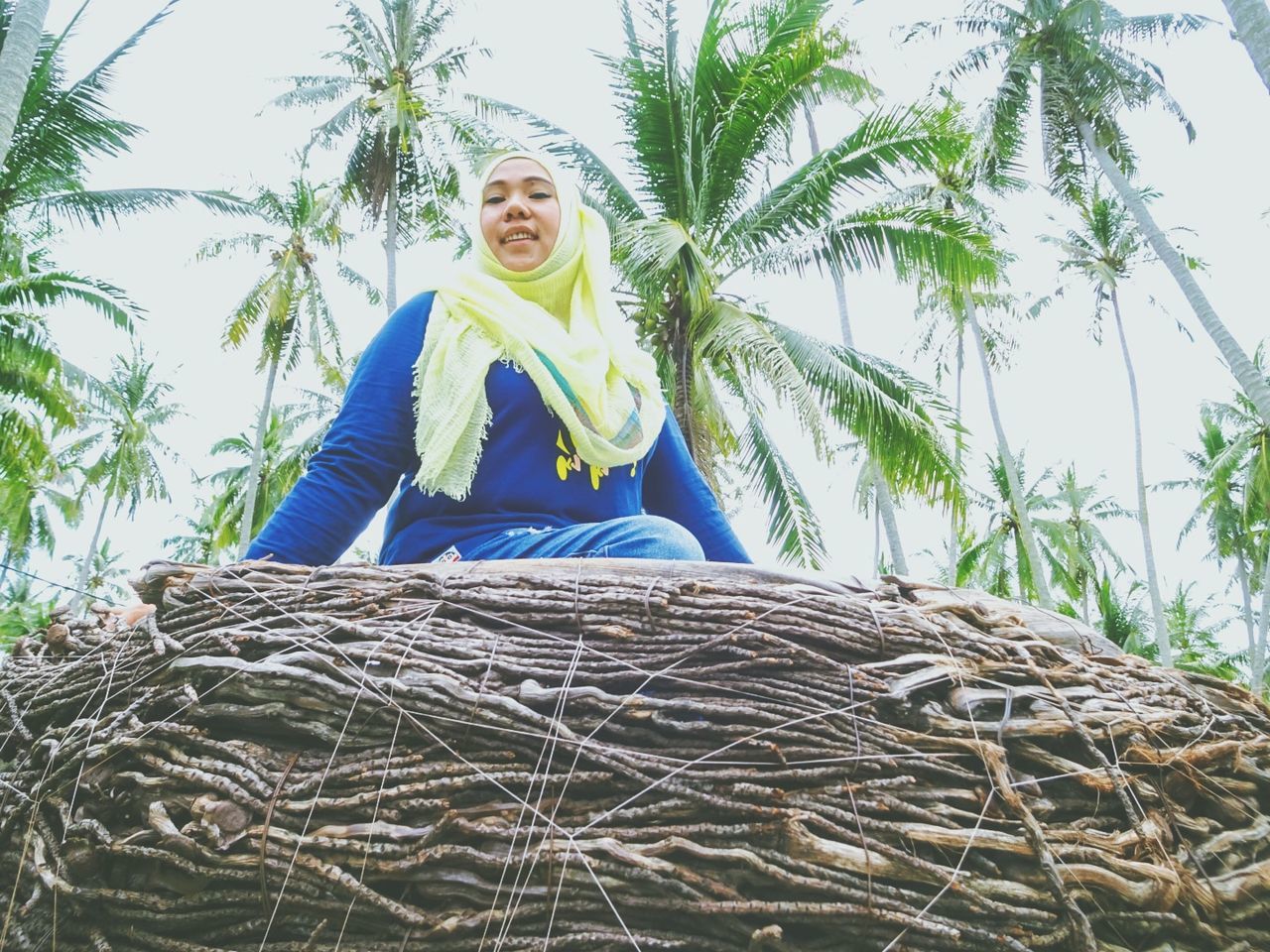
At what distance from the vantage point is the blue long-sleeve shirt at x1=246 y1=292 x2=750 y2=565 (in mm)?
1651

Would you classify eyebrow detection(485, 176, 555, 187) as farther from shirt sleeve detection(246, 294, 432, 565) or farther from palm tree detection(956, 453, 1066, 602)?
palm tree detection(956, 453, 1066, 602)

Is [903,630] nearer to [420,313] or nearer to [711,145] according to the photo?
[420,313]

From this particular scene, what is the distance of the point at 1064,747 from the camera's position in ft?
3.62

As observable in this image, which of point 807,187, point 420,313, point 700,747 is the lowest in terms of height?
point 700,747

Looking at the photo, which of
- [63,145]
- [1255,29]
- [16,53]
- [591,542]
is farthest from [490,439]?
[63,145]

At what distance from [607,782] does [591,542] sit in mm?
637

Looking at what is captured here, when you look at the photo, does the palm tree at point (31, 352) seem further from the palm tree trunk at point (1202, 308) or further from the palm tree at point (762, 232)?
the palm tree trunk at point (1202, 308)

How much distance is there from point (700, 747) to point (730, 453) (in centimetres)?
952

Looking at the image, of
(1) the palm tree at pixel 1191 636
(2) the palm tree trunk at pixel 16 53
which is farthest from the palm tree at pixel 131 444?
(1) the palm tree at pixel 1191 636

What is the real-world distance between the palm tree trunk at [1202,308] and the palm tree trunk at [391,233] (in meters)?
11.8

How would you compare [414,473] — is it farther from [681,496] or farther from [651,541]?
[681,496]

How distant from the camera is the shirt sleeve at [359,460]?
5.19 feet

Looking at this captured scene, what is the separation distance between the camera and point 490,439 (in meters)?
1.78

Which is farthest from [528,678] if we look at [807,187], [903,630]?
[807,187]
